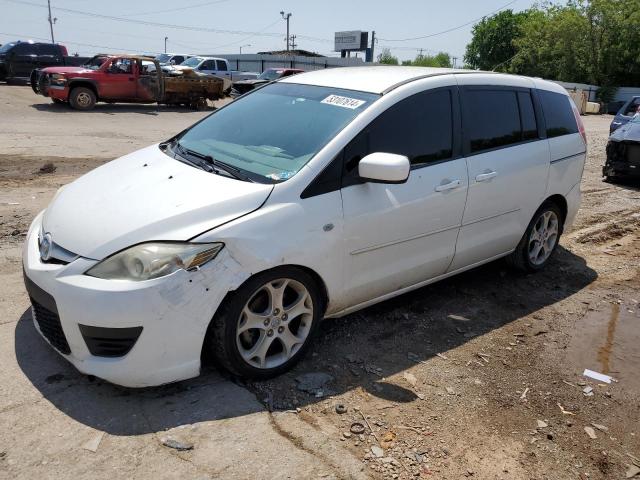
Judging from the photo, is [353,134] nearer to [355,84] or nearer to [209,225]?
[355,84]

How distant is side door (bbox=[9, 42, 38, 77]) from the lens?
909 inches

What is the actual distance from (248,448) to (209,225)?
1.15 m

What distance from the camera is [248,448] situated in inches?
111

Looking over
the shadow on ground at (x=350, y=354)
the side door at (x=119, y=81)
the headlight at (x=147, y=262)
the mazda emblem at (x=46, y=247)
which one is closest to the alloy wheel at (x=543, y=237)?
the shadow on ground at (x=350, y=354)

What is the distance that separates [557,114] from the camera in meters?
5.35

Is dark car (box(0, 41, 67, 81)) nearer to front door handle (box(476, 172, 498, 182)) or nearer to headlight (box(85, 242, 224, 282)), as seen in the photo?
front door handle (box(476, 172, 498, 182))

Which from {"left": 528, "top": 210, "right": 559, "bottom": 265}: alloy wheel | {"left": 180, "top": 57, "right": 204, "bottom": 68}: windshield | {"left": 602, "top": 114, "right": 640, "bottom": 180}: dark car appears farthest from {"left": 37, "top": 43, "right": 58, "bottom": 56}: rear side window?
{"left": 528, "top": 210, "right": 559, "bottom": 265}: alloy wheel

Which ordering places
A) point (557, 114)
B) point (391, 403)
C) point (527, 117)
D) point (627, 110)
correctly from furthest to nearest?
1. point (627, 110)
2. point (557, 114)
3. point (527, 117)
4. point (391, 403)

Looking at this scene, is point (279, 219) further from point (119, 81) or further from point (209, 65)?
point (209, 65)

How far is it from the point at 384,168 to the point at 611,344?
230cm

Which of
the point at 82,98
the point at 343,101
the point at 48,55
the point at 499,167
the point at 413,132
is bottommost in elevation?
the point at 82,98

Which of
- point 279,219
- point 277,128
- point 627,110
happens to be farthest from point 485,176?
point 627,110

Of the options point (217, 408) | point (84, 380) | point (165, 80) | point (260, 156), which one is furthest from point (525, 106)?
point (165, 80)

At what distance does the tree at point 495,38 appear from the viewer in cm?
6750
